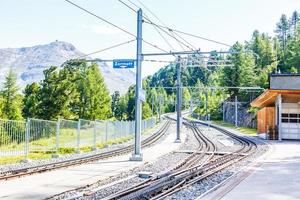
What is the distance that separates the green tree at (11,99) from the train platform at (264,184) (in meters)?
53.8

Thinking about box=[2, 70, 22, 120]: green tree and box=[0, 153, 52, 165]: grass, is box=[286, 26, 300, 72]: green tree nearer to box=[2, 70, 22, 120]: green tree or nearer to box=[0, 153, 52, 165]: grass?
box=[2, 70, 22, 120]: green tree

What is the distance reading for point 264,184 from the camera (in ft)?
46.1

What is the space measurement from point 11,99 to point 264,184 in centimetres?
6711

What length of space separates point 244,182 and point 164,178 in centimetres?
235

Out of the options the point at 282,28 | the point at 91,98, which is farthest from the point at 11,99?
the point at 282,28

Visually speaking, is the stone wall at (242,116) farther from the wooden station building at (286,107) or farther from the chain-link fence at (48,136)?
the chain-link fence at (48,136)

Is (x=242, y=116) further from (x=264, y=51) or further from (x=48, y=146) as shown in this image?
(x=48, y=146)

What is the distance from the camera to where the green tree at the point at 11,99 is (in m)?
69.2

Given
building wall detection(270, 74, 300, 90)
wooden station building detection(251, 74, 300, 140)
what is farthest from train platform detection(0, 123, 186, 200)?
building wall detection(270, 74, 300, 90)

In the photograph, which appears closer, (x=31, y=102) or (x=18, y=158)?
(x=18, y=158)

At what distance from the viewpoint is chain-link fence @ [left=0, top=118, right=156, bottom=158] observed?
22.1 metres

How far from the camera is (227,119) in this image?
109 metres

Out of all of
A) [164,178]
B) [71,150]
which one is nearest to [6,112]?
[71,150]

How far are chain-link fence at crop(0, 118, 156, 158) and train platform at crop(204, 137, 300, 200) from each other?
1051cm
